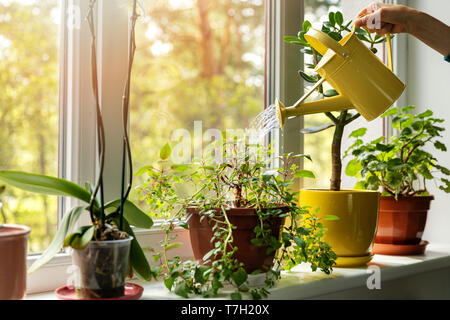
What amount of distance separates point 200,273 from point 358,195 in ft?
1.65

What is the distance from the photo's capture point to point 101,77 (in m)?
1.02

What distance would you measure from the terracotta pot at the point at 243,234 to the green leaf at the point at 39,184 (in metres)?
0.27

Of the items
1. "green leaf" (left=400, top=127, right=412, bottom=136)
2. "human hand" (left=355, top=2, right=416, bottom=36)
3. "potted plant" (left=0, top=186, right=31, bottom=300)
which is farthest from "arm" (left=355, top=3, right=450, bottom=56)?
"potted plant" (left=0, top=186, right=31, bottom=300)

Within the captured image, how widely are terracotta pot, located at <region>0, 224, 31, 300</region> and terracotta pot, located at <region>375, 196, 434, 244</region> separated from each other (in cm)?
108

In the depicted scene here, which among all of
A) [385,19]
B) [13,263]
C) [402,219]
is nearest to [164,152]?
[13,263]

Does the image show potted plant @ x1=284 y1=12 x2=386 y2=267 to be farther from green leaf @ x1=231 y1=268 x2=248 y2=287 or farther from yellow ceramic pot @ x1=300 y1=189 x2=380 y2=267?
green leaf @ x1=231 y1=268 x2=248 y2=287

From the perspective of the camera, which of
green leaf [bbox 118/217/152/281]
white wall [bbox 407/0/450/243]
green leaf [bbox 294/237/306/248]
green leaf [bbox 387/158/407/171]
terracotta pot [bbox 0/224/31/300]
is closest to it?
terracotta pot [bbox 0/224/31/300]

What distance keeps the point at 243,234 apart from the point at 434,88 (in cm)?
118

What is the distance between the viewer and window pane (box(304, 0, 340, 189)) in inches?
60.6

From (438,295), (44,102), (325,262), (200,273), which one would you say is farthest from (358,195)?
(44,102)

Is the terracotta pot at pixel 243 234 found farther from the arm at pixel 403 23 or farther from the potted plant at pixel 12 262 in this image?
the arm at pixel 403 23

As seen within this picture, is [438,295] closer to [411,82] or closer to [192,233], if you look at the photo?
[411,82]

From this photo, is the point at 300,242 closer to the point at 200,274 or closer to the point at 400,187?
the point at 200,274

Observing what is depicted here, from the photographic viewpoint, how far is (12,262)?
73 cm
